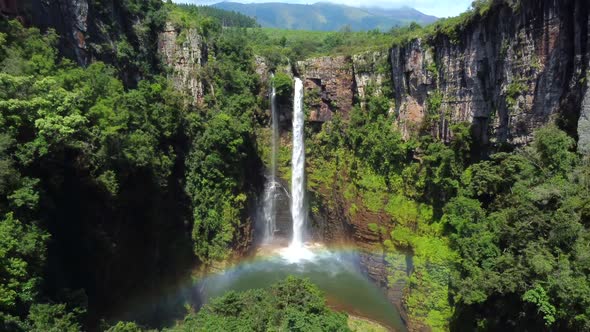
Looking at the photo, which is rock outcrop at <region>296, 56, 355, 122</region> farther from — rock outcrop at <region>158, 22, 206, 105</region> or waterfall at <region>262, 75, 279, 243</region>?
rock outcrop at <region>158, 22, 206, 105</region>

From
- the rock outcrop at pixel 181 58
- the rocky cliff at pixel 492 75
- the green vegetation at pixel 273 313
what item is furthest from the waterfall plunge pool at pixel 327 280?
the rock outcrop at pixel 181 58

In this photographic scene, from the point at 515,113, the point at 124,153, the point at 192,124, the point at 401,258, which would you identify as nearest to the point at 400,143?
the point at 401,258

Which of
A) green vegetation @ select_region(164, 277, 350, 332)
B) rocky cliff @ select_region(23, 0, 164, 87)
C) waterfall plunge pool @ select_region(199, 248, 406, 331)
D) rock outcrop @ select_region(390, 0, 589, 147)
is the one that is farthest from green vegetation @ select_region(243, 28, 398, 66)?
green vegetation @ select_region(164, 277, 350, 332)

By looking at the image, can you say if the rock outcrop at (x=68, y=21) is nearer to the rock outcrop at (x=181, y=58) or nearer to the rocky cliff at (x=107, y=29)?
the rocky cliff at (x=107, y=29)

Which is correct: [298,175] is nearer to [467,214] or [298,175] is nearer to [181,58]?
[181,58]

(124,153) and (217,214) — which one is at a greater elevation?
(124,153)

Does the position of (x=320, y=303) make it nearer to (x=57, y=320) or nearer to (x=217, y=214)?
(x=57, y=320)
